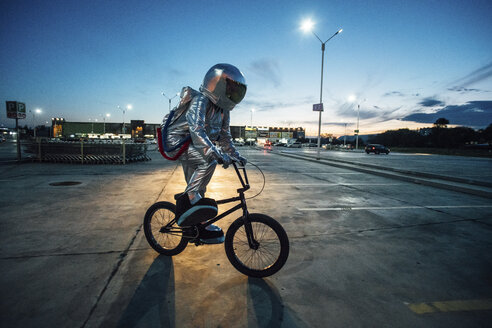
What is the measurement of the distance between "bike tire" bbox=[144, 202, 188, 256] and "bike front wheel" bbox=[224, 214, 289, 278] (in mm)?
727

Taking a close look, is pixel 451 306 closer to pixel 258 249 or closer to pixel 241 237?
pixel 258 249

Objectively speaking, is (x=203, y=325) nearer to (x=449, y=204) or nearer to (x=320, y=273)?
(x=320, y=273)

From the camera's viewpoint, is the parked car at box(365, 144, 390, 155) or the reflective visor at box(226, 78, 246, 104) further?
the parked car at box(365, 144, 390, 155)

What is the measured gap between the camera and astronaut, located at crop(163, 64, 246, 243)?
252 cm

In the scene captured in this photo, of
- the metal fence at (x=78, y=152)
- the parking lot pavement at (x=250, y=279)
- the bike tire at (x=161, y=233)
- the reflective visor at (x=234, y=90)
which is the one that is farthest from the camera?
the metal fence at (x=78, y=152)

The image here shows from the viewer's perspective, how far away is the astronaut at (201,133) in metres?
2.52

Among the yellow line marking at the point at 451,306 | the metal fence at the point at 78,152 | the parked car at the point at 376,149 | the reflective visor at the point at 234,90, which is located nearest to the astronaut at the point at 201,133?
the reflective visor at the point at 234,90

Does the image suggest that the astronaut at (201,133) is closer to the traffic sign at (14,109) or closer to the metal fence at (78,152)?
the metal fence at (78,152)

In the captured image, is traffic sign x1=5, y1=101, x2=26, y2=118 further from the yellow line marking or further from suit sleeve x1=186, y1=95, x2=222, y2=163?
the yellow line marking

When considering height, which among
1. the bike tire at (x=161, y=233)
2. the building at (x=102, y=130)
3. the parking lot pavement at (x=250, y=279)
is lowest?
the parking lot pavement at (x=250, y=279)

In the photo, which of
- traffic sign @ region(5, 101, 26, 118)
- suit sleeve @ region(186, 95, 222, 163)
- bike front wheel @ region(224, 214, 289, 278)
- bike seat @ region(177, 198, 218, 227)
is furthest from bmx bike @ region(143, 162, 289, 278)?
traffic sign @ region(5, 101, 26, 118)

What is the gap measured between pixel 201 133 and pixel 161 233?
5.29ft

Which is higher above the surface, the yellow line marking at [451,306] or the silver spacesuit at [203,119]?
the silver spacesuit at [203,119]

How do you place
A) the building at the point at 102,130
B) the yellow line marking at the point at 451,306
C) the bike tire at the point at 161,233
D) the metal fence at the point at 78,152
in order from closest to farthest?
1. the yellow line marking at the point at 451,306
2. the bike tire at the point at 161,233
3. the metal fence at the point at 78,152
4. the building at the point at 102,130
